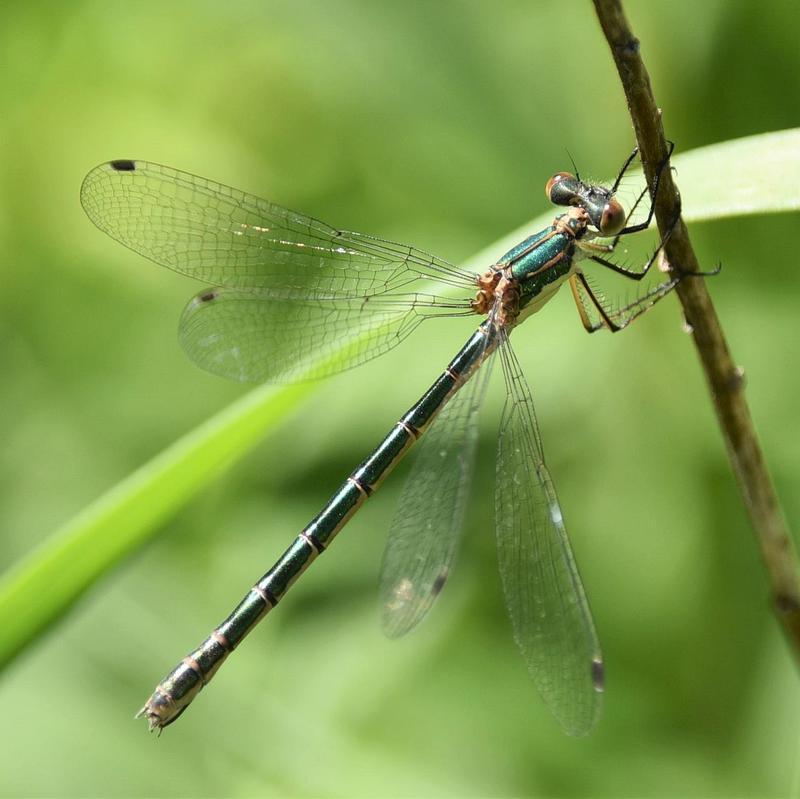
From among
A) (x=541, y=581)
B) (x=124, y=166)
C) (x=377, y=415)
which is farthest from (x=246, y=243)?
(x=541, y=581)

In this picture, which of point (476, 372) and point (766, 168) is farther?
point (476, 372)

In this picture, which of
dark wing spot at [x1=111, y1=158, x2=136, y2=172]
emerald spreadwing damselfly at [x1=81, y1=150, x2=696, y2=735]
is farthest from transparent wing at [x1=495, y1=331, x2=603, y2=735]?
dark wing spot at [x1=111, y1=158, x2=136, y2=172]

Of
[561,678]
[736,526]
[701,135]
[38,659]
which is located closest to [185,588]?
[38,659]

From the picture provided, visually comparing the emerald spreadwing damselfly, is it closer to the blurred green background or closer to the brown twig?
the blurred green background

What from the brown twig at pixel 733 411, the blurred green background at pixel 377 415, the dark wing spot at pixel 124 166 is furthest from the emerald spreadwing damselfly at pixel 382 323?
the brown twig at pixel 733 411

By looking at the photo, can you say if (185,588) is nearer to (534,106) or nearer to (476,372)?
(476,372)
